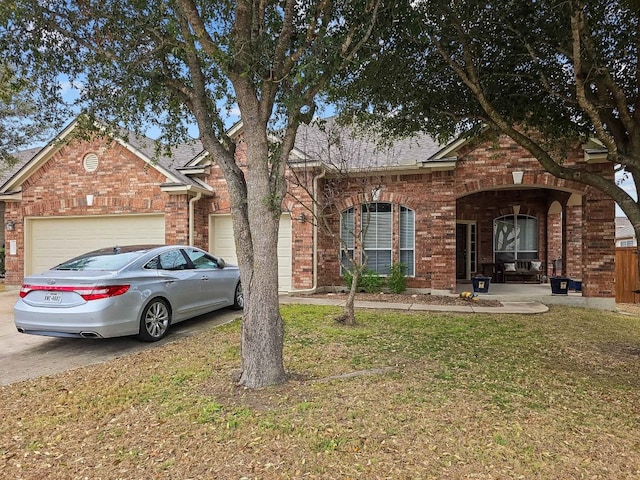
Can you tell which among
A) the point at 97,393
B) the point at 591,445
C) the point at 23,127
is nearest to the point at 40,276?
the point at 97,393

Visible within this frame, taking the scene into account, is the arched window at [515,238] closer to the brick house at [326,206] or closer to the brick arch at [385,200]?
the brick house at [326,206]

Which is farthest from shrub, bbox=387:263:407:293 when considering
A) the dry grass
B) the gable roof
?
the gable roof

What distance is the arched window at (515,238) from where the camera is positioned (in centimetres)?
1464

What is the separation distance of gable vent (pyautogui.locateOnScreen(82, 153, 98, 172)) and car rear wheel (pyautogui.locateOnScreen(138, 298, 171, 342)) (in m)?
8.07

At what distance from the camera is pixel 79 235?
1299 cm

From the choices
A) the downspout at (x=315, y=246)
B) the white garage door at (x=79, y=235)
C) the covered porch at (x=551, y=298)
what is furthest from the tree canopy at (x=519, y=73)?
the white garage door at (x=79, y=235)

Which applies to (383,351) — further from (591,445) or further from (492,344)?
(591,445)

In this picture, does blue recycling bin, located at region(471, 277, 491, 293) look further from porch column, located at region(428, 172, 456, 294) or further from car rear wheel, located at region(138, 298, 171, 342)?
car rear wheel, located at region(138, 298, 171, 342)

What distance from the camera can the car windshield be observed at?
6.17 m

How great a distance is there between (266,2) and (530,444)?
480 cm

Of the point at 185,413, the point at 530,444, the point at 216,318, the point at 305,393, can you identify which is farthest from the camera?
the point at 216,318

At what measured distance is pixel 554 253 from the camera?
1441 centimetres

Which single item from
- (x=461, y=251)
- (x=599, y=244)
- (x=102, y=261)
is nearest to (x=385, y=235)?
(x=461, y=251)

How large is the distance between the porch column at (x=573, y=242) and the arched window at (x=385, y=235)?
17.5ft
